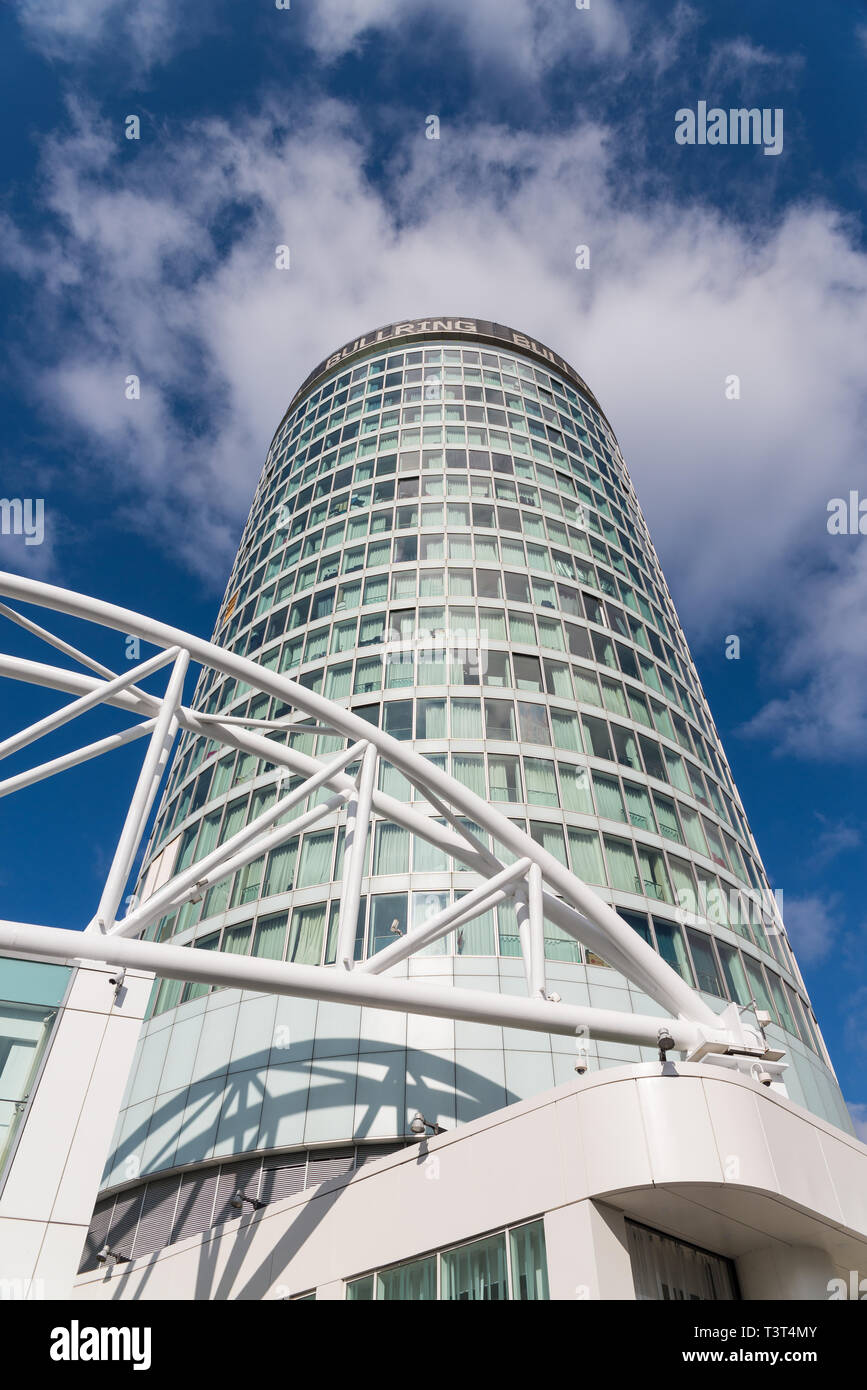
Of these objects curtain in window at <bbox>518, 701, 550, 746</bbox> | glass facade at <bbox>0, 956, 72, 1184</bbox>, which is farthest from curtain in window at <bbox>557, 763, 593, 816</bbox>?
glass facade at <bbox>0, 956, 72, 1184</bbox>

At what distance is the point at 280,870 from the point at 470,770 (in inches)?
300

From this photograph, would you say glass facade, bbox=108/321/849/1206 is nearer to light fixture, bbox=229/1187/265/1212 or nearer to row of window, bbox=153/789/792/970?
row of window, bbox=153/789/792/970

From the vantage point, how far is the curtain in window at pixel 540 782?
31031 millimetres

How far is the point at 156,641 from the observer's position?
18.4 meters

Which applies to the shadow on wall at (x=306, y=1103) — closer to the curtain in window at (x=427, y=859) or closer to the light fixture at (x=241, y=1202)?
the light fixture at (x=241, y=1202)

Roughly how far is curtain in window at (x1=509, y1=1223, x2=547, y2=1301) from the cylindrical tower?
922 centimetres

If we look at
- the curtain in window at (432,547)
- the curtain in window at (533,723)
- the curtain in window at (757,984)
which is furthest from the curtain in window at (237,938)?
the curtain in window at (432,547)

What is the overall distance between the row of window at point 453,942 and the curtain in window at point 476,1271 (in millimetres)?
12289

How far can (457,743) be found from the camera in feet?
106

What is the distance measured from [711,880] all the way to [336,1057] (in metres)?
16.0

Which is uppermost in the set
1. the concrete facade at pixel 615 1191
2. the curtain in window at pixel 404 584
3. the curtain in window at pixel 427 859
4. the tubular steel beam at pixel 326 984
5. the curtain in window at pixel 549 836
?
the curtain in window at pixel 404 584

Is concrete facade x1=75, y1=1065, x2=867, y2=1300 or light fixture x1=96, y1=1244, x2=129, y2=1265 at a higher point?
light fixture x1=96, y1=1244, x2=129, y2=1265

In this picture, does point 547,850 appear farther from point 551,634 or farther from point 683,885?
point 551,634

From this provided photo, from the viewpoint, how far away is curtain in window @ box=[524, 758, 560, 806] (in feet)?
102
